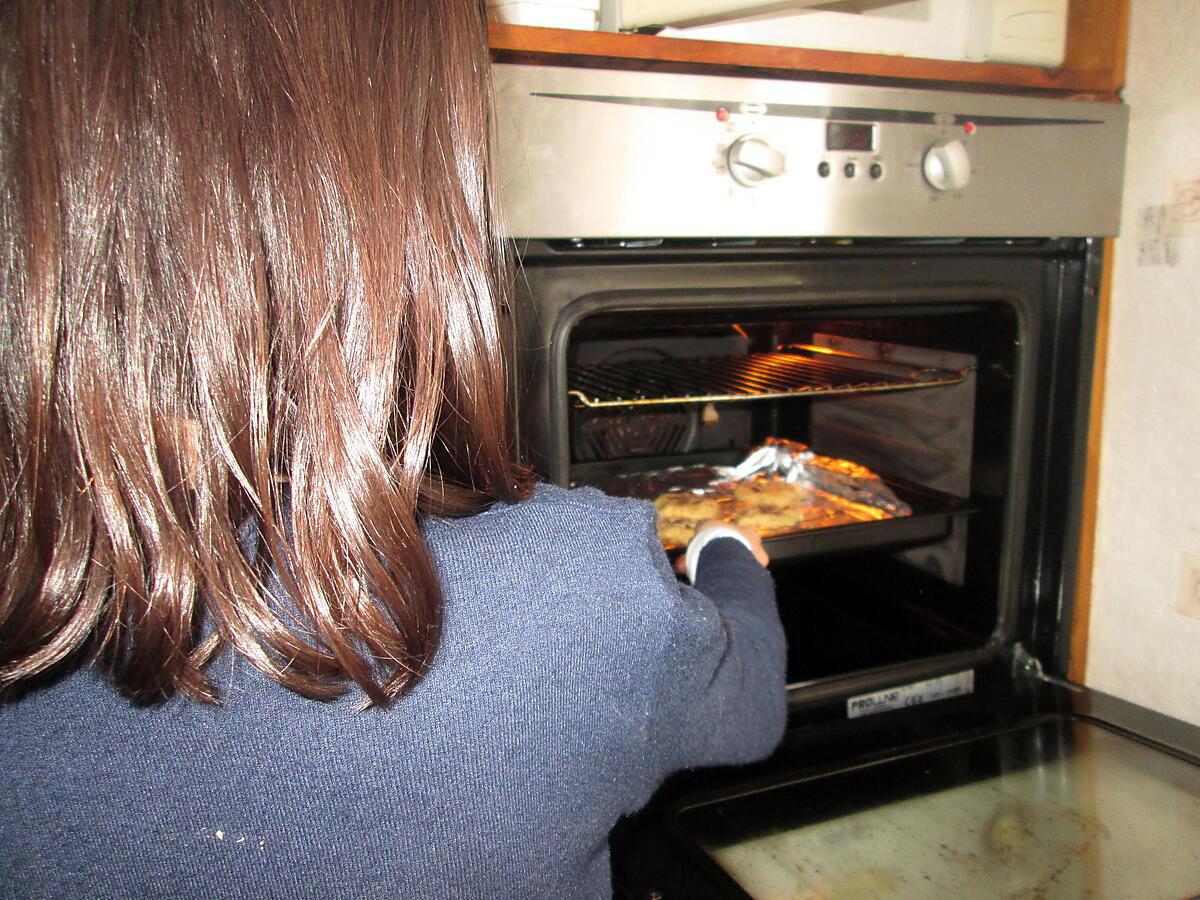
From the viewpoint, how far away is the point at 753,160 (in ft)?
2.28

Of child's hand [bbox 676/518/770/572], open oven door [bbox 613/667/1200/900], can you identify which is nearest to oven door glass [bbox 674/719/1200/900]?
open oven door [bbox 613/667/1200/900]

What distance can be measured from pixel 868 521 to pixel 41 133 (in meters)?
0.82

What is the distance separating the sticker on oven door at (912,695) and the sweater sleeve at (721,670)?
0.24m

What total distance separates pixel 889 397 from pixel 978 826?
20.3 inches

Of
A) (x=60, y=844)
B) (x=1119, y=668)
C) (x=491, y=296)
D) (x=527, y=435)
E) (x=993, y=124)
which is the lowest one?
(x=1119, y=668)

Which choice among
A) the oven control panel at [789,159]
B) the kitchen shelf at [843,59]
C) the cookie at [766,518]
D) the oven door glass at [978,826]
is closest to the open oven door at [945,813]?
the oven door glass at [978,826]

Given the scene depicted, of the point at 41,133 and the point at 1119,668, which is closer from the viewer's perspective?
the point at 41,133

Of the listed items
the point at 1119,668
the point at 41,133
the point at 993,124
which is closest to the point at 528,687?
the point at 41,133

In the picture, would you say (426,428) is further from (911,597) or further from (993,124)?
(911,597)

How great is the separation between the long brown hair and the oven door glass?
426 millimetres

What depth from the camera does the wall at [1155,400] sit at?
0.84m

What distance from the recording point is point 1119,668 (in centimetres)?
97

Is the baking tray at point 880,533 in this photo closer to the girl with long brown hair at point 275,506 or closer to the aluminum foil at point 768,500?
the aluminum foil at point 768,500

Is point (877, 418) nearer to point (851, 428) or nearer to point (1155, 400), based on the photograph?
point (851, 428)
